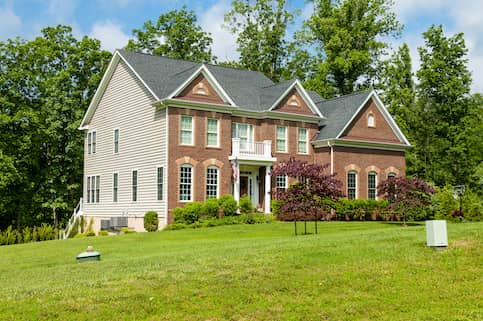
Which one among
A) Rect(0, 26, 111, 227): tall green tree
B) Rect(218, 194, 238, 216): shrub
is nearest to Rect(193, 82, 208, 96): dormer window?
Rect(218, 194, 238, 216): shrub

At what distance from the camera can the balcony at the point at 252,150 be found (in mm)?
34062

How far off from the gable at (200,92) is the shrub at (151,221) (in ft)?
20.3

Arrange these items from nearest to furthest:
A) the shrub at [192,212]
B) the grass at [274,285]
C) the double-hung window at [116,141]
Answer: the grass at [274,285], the shrub at [192,212], the double-hung window at [116,141]

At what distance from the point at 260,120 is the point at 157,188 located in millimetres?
7584

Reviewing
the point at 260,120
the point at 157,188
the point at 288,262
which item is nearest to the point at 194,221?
the point at 157,188

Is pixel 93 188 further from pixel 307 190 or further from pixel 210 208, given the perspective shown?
pixel 307 190

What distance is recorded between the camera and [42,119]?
45062 millimetres

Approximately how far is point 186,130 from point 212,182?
3142mm

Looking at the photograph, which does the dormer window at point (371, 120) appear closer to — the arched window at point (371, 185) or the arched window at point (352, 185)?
the arched window at point (371, 185)

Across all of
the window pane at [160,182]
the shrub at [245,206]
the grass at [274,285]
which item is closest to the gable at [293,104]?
the shrub at [245,206]

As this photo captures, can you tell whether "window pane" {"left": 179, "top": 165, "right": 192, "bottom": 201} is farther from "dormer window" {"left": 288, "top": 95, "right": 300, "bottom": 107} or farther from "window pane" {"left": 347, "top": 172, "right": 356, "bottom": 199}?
"window pane" {"left": 347, "top": 172, "right": 356, "bottom": 199}

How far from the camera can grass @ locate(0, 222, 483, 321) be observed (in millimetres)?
10188

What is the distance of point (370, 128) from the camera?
3862 cm

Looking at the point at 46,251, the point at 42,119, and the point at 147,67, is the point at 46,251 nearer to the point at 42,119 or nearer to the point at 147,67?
the point at 147,67
